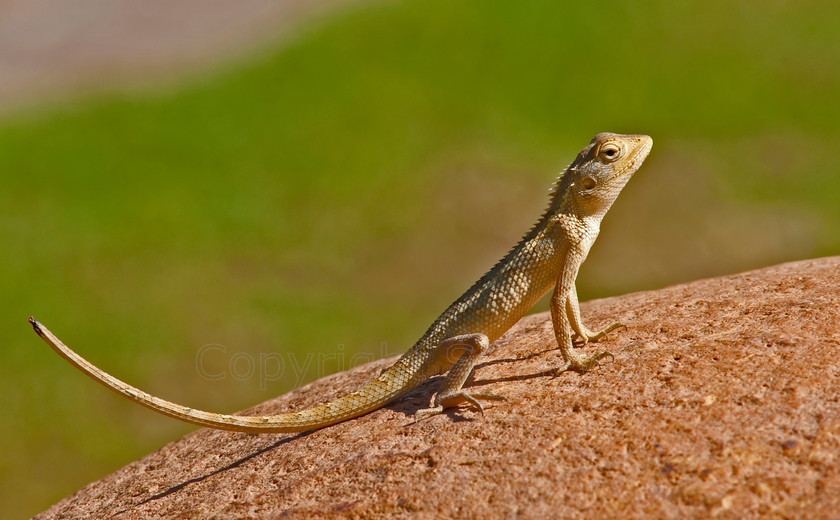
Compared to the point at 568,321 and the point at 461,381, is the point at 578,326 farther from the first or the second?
the point at 461,381

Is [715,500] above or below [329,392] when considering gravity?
below

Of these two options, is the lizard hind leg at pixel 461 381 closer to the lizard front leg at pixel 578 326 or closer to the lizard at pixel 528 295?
the lizard at pixel 528 295

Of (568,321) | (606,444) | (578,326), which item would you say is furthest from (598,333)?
(606,444)

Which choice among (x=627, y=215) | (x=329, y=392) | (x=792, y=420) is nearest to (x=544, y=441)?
(x=792, y=420)

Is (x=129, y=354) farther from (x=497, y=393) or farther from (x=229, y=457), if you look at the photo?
(x=497, y=393)

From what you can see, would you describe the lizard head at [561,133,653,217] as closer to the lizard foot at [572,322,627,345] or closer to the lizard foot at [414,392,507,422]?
the lizard foot at [572,322,627,345]
